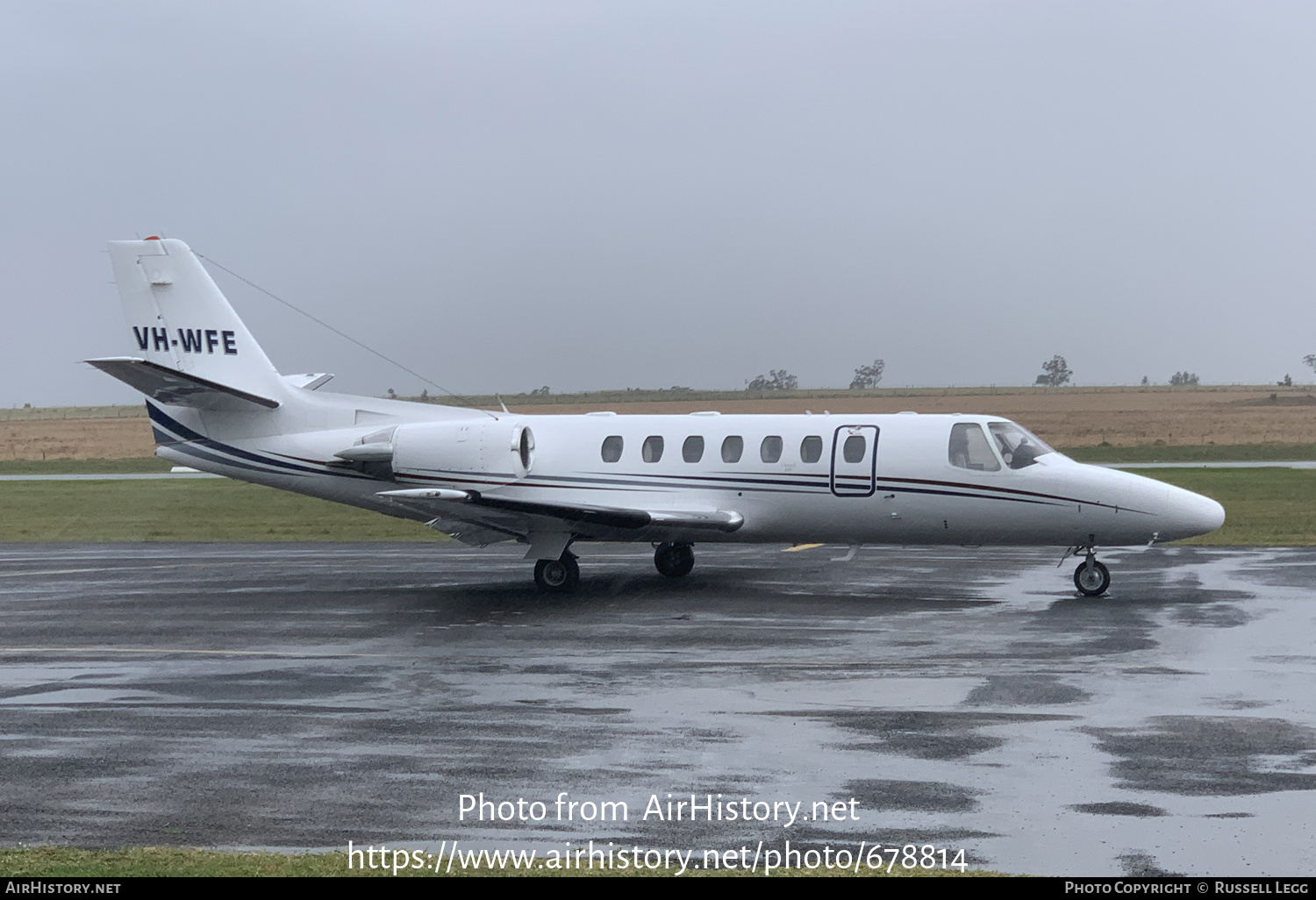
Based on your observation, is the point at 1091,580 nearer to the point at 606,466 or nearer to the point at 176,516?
the point at 606,466

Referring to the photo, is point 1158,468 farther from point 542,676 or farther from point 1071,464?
point 542,676

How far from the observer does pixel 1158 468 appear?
4553cm

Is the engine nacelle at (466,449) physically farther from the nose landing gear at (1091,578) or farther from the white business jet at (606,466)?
the nose landing gear at (1091,578)

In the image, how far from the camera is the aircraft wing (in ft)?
65.6

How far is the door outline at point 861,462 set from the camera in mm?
20281

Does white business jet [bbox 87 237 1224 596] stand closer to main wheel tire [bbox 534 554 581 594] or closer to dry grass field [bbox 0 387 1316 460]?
main wheel tire [bbox 534 554 581 594]

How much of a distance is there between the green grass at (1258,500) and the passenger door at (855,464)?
402 inches

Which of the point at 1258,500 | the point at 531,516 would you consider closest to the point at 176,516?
the point at 531,516

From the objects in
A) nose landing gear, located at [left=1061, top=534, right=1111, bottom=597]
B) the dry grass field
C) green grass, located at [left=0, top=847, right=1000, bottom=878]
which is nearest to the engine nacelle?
nose landing gear, located at [left=1061, top=534, right=1111, bottom=597]

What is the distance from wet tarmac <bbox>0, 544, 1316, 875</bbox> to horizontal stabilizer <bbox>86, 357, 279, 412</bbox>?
3.30 metres

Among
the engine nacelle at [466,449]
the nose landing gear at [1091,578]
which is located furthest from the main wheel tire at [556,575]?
the nose landing gear at [1091,578]

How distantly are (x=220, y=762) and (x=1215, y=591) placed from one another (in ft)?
49.0

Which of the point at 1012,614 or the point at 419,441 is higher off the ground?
the point at 419,441
